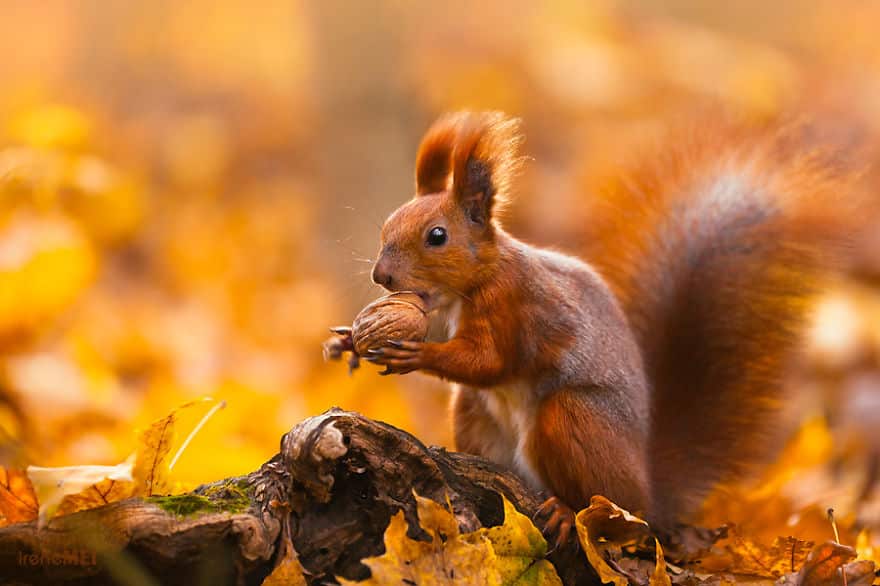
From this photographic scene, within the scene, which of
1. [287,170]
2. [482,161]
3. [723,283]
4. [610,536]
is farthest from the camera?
[287,170]

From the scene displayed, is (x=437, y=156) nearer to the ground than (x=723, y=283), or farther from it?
farther from it

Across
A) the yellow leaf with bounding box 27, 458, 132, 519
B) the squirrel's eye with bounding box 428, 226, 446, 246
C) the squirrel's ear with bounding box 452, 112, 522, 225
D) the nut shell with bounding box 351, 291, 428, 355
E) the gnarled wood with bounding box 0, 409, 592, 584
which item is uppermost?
the squirrel's ear with bounding box 452, 112, 522, 225

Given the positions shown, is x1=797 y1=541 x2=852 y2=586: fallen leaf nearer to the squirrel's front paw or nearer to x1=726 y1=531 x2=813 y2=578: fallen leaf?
x1=726 y1=531 x2=813 y2=578: fallen leaf

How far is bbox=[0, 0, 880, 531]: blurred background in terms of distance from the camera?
233 centimetres

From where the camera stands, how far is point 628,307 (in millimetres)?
1943

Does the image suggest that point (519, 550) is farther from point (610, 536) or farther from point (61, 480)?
point (61, 480)

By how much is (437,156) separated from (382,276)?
247mm

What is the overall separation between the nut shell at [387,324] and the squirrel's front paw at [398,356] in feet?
0.05

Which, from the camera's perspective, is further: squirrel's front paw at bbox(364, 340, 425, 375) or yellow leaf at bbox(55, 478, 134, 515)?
squirrel's front paw at bbox(364, 340, 425, 375)

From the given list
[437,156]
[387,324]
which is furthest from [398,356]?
[437,156]

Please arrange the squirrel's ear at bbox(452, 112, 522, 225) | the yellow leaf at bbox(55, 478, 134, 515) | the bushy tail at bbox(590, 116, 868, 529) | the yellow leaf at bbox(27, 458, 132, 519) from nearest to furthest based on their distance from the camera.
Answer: the yellow leaf at bbox(27, 458, 132, 519)
the yellow leaf at bbox(55, 478, 134, 515)
the squirrel's ear at bbox(452, 112, 522, 225)
the bushy tail at bbox(590, 116, 868, 529)

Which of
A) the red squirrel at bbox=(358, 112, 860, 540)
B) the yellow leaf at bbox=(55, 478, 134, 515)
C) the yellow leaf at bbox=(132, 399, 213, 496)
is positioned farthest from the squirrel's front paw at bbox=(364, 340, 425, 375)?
the yellow leaf at bbox=(55, 478, 134, 515)

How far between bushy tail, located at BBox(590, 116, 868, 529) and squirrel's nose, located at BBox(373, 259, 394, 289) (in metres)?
0.55

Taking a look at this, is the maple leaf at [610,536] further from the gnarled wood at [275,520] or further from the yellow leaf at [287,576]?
the yellow leaf at [287,576]
